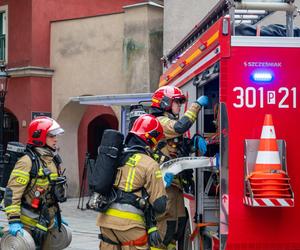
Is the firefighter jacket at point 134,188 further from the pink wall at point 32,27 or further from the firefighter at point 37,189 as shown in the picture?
the pink wall at point 32,27

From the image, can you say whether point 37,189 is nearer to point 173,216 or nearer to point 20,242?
point 20,242

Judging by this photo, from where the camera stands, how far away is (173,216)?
7.30 m

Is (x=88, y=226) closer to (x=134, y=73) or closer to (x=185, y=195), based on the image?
(x=134, y=73)

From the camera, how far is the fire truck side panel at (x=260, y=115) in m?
5.51

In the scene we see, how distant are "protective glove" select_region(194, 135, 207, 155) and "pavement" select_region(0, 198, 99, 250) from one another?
495 centimetres

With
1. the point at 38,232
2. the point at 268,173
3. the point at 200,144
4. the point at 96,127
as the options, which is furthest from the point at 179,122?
the point at 96,127

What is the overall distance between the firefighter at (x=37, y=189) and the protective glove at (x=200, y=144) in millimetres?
1408

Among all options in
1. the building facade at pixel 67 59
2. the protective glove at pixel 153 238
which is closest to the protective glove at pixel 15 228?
the protective glove at pixel 153 238

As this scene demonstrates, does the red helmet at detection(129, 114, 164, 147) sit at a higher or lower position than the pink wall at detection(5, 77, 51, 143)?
lower

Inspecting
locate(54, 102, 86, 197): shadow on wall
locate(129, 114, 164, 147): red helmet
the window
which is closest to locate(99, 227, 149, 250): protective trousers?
locate(129, 114, 164, 147): red helmet

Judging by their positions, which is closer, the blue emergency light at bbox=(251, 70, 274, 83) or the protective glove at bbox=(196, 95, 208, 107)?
the blue emergency light at bbox=(251, 70, 274, 83)

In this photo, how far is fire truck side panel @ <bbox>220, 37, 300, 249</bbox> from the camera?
5.51m

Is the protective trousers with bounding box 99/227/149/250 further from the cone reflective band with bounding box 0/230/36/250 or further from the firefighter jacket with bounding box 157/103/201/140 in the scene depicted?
the firefighter jacket with bounding box 157/103/201/140

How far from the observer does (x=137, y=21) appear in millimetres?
18016
